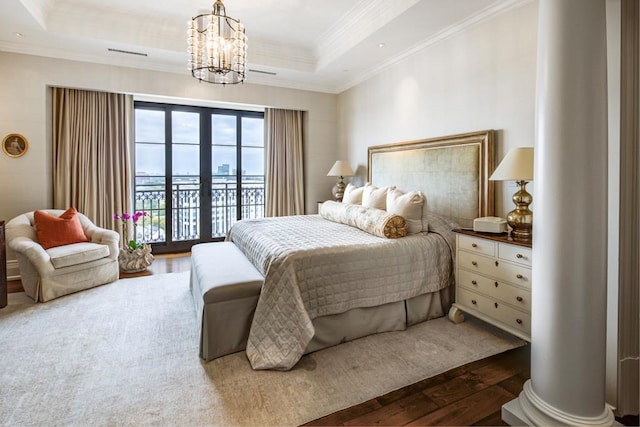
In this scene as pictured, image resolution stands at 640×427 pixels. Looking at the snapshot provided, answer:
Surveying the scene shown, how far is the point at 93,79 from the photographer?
4.37m

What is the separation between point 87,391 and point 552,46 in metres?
2.98

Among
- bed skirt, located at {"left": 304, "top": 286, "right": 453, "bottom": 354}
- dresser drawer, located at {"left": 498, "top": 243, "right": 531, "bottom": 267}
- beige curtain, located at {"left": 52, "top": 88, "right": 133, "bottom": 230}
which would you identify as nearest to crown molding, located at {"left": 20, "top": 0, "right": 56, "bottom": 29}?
beige curtain, located at {"left": 52, "top": 88, "right": 133, "bottom": 230}

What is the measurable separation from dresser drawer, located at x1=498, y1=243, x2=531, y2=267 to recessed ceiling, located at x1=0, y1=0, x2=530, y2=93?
2.10 meters

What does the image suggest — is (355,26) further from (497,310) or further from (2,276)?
(2,276)

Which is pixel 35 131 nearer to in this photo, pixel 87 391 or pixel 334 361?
pixel 87 391

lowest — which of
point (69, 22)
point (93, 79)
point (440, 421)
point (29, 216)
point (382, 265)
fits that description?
point (440, 421)

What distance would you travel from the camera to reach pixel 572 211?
1512mm

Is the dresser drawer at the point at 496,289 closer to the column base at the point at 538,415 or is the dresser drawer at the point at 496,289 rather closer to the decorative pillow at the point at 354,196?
the column base at the point at 538,415

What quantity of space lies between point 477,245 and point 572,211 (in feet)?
3.78

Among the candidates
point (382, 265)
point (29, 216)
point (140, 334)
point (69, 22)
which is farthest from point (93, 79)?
point (382, 265)

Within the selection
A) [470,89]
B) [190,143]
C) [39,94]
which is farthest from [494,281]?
[39,94]

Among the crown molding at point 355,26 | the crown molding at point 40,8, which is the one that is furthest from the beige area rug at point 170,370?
the crown molding at point 355,26

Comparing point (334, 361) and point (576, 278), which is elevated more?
point (576, 278)

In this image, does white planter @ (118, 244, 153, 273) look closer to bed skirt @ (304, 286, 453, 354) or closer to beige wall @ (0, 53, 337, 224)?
beige wall @ (0, 53, 337, 224)
